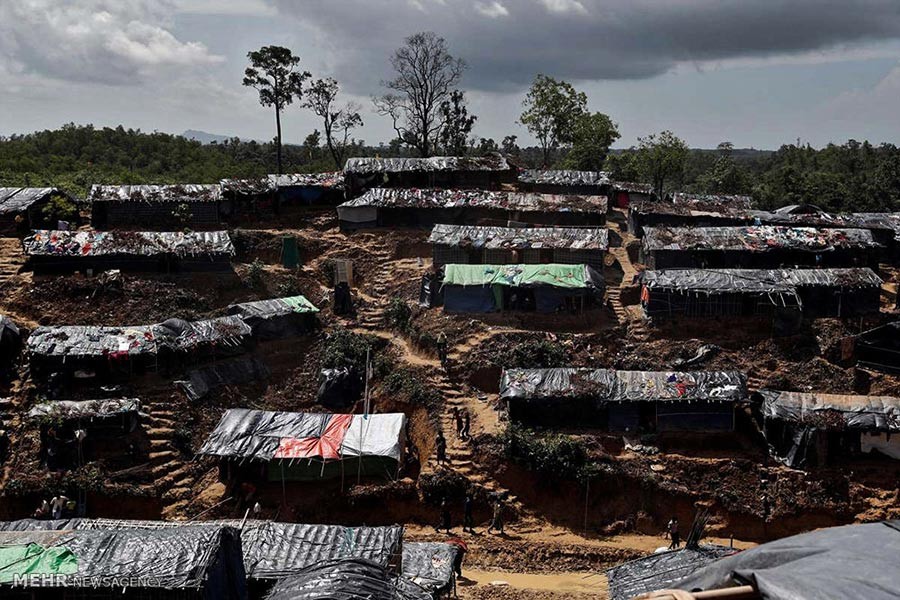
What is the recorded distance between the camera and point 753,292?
2839 cm

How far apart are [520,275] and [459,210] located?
9.73 metres

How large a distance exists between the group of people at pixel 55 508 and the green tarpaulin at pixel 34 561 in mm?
7720

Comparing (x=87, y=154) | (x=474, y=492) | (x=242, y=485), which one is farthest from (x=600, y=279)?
(x=87, y=154)

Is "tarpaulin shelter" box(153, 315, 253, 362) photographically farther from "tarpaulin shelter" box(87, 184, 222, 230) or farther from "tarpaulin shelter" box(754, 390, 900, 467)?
"tarpaulin shelter" box(754, 390, 900, 467)

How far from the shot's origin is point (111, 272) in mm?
30234

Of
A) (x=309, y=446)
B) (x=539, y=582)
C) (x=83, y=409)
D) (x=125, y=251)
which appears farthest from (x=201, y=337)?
(x=539, y=582)

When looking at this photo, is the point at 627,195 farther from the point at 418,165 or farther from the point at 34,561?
the point at 34,561

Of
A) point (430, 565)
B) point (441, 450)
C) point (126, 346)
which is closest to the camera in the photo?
point (430, 565)

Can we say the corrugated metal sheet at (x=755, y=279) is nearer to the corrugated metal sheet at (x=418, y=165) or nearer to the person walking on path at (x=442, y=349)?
the person walking on path at (x=442, y=349)

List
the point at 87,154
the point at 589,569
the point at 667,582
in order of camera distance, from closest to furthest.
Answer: the point at 667,582 < the point at 589,569 < the point at 87,154

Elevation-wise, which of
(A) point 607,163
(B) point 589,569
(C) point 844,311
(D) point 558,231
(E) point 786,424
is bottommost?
(B) point 589,569

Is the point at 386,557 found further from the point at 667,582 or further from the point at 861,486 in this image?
the point at 861,486

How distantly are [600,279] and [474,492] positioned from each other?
11188 millimetres

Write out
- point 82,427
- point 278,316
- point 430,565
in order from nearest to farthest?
point 430,565 < point 82,427 < point 278,316
